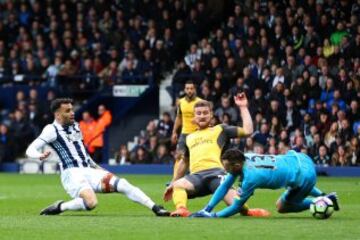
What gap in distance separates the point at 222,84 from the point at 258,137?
A: 2486 millimetres

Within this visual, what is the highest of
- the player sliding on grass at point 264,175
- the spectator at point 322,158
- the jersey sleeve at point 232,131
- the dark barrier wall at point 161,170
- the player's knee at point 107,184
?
the jersey sleeve at point 232,131

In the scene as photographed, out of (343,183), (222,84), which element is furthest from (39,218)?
(222,84)

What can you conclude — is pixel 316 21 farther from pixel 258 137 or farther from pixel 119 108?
pixel 119 108

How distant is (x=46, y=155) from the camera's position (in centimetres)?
1342

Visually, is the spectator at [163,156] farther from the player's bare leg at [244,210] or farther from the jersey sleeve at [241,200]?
the jersey sleeve at [241,200]

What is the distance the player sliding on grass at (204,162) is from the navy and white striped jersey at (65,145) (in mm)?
1258

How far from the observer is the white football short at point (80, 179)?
562 inches

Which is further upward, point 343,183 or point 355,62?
point 355,62

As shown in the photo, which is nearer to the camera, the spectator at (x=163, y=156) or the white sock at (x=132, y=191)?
the white sock at (x=132, y=191)

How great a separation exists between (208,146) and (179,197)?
888 millimetres

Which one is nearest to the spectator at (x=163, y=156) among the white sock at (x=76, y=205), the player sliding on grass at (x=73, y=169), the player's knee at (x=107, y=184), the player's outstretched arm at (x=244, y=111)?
the player sliding on grass at (x=73, y=169)

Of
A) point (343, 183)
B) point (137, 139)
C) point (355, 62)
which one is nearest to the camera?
point (343, 183)

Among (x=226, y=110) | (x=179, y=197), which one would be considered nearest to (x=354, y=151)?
(x=226, y=110)

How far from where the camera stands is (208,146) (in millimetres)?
14391
